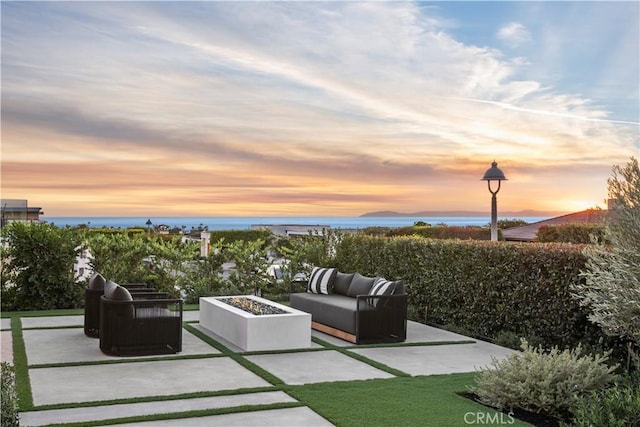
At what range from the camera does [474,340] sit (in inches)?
338

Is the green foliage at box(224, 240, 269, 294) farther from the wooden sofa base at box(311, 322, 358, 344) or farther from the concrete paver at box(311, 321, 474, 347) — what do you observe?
the concrete paver at box(311, 321, 474, 347)

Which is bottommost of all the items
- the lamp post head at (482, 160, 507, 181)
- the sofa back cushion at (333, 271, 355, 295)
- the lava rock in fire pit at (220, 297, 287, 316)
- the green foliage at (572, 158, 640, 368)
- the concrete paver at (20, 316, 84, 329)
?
the concrete paver at (20, 316, 84, 329)

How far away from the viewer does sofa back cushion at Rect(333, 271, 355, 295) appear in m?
9.93

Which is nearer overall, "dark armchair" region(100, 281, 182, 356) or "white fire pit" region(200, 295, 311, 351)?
"dark armchair" region(100, 281, 182, 356)

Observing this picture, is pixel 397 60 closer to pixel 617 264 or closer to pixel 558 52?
pixel 558 52

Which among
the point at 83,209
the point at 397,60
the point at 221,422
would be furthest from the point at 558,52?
the point at 83,209

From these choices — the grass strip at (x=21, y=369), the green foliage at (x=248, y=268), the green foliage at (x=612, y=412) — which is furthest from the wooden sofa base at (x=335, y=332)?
the green foliage at (x=612, y=412)

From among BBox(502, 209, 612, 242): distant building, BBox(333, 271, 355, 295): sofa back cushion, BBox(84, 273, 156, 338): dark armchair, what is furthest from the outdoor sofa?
BBox(502, 209, 612, 242): distant building

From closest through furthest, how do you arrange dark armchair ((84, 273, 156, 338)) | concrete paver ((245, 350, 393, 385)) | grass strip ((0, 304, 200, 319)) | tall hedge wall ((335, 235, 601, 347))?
concrete paver ((245, 350, 393, 385))
tall hedge wall ((335, 235, 601, 347))
dark armchair ((84, 273, 156, 338))
grass strip ((0, 304, 200, 319))

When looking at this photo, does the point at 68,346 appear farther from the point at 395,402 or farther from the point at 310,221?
the point at 310,221

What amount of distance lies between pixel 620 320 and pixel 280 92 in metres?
8.26

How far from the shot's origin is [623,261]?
5.28 meters

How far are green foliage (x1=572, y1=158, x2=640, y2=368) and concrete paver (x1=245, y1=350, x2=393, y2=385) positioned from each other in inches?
86.4

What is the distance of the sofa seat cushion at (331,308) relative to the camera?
8.45 meters
